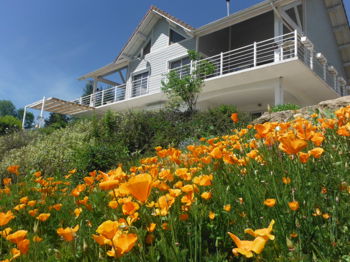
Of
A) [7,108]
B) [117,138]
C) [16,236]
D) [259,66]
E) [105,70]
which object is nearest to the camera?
[16,236]

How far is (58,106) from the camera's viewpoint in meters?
21.8

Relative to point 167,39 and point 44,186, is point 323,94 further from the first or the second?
point 44,186

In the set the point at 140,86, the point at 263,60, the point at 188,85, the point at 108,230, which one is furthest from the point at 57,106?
the point at 108,230

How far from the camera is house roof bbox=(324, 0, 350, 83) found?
58.0ft

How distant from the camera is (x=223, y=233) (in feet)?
4.85

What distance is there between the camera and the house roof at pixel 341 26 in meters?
17.7

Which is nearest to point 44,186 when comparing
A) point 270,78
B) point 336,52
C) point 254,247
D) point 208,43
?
point 254,247

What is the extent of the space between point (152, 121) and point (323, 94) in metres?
9.46

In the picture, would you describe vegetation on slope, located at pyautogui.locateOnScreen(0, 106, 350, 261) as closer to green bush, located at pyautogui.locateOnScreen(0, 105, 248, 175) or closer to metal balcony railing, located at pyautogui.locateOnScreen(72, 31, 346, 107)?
green bush, located at pyautogui.locateOnScreen(0, 105, 248, 175)

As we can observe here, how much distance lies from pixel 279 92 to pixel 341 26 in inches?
453

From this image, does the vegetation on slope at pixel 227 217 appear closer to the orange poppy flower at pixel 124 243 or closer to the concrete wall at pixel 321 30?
the orange poppy flower at pixel 124 243

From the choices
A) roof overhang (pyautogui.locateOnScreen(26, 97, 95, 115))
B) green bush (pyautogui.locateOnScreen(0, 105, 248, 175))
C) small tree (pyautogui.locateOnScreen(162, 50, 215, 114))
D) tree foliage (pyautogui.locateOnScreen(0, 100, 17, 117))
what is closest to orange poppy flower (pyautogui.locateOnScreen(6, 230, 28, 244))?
green bush (pyautogui.locateOnScreen(0, 105, 248, 175))

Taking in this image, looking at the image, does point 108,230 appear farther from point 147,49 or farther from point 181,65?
point 147,49

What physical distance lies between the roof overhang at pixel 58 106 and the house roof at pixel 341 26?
751 inches
